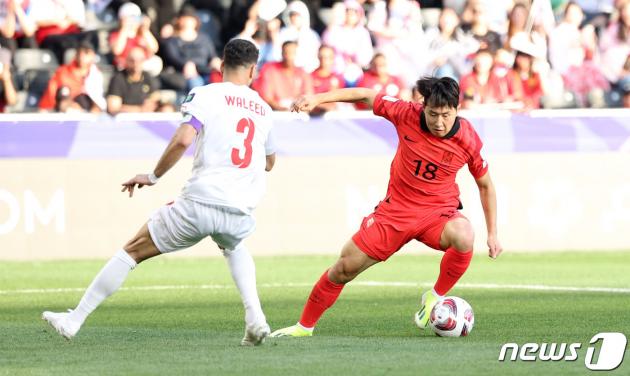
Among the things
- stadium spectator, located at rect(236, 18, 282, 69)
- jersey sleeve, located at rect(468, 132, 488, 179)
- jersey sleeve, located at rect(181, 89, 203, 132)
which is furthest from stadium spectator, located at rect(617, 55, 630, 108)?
jersey sleeve, located at rect(181, 89, 203, 132)

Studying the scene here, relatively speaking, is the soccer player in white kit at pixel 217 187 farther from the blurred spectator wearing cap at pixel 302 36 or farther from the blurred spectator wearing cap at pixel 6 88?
the blurred spectator wearing cap at pixel 302 36

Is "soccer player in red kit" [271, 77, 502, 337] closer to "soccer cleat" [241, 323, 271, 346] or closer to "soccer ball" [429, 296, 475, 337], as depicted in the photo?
"soccer ball" [429, 296, 475, 337]

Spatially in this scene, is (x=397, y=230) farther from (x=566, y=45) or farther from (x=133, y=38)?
(x=566, y=45)

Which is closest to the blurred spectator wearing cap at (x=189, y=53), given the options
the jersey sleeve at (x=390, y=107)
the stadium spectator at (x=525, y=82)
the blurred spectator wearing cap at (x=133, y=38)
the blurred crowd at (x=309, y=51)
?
the blurred crowd at (x=309, y=51)

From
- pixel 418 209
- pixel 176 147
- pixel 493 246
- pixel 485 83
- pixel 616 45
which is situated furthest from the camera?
pixel 616 45

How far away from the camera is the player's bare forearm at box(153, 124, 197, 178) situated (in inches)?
336

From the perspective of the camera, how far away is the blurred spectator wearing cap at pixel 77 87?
17844mm

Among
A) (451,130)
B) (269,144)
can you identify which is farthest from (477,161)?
(269,144)

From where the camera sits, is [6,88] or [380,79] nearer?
[6,88]

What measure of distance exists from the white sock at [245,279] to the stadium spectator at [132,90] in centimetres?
901

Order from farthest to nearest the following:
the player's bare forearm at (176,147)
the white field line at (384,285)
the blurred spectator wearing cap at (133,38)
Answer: the blurred spectator wearing cap at (133,38) < the white field line at (384,285) < the player's bare forearm at (176,147)

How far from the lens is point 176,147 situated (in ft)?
28.0

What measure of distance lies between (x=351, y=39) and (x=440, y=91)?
10.9 metres

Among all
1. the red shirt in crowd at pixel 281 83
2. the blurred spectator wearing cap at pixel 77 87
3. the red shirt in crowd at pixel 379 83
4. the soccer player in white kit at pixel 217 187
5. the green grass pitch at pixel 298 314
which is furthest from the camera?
the red shirt in crowd at pixel 379 83
